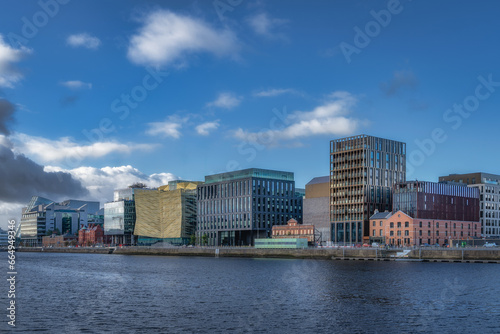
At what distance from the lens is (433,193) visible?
184625 mm

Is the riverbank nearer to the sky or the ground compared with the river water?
nearer to the ground

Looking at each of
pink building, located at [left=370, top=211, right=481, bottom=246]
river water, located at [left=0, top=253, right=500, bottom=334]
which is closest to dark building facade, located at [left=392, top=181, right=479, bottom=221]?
pink building, located at [left=370, top=211, right=481, bottom=246]

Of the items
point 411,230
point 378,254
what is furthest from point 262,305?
point 411,230

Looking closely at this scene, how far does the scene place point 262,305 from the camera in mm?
56656

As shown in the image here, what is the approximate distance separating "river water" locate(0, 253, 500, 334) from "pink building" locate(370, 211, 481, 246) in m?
87.3

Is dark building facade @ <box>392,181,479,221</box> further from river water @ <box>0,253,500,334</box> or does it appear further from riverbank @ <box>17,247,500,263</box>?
river water @ <box>0,253,500,334</box>

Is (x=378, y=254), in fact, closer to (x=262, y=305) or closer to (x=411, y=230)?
(x=411, y=230)

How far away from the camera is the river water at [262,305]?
45.2 m

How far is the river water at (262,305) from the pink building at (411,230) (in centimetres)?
8732

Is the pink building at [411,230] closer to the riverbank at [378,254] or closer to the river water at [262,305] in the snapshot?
the riverbank at [378,254]

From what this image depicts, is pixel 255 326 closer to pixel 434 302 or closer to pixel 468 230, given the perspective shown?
pixel 434 302

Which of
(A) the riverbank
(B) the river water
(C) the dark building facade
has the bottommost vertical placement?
(A) the riverbank

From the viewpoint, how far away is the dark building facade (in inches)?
7100

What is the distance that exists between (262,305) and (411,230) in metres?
125
